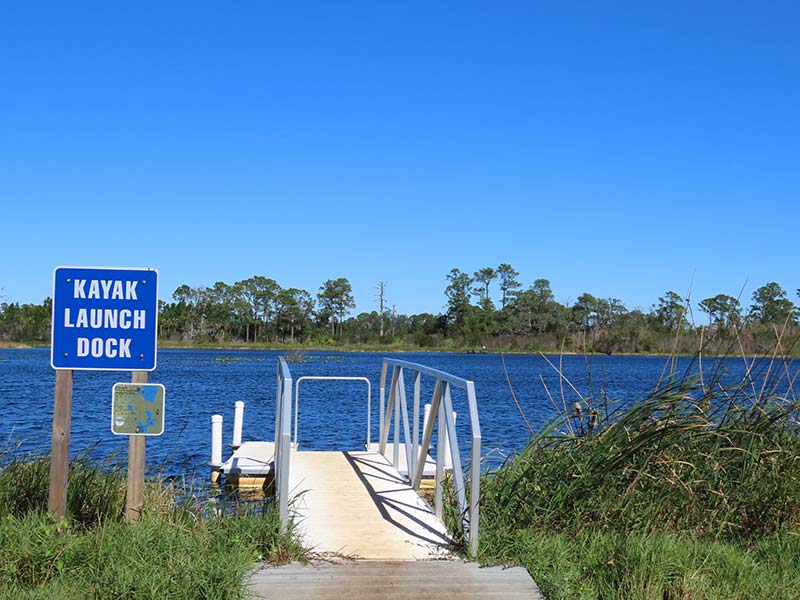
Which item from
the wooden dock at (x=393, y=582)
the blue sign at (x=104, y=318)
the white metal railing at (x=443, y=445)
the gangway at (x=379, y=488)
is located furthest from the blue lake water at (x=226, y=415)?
the wooden dock at (x=393, y=582)

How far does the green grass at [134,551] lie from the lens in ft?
18.1

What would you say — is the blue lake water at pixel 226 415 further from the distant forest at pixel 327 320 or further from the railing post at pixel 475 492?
the distant forest at pixel 327 320

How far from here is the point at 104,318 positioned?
6.86 m

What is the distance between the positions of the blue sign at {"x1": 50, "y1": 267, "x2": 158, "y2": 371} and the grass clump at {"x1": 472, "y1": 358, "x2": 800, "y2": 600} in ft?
9.94

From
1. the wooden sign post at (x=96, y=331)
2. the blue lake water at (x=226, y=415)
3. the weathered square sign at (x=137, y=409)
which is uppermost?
the wooden sign post at (x=96, y=331)

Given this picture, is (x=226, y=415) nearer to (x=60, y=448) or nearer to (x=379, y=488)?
(x=379, y=488)

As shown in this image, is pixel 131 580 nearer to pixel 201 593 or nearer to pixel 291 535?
pixel 201 593

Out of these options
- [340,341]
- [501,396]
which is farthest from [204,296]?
[501,396]

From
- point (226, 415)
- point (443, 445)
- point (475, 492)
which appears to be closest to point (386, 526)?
point (443, 445)

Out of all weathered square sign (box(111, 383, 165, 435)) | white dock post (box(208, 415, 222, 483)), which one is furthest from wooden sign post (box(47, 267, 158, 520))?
white dock post (box(208, 415, 222, 483))

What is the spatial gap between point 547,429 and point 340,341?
112m

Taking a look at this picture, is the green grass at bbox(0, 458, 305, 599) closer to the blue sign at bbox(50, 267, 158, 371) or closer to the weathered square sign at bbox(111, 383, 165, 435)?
the weathered square sign at bbox(111, 383, 165, 435)

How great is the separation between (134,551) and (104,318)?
72.2 inches

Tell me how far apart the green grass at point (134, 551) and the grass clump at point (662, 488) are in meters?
1.70
